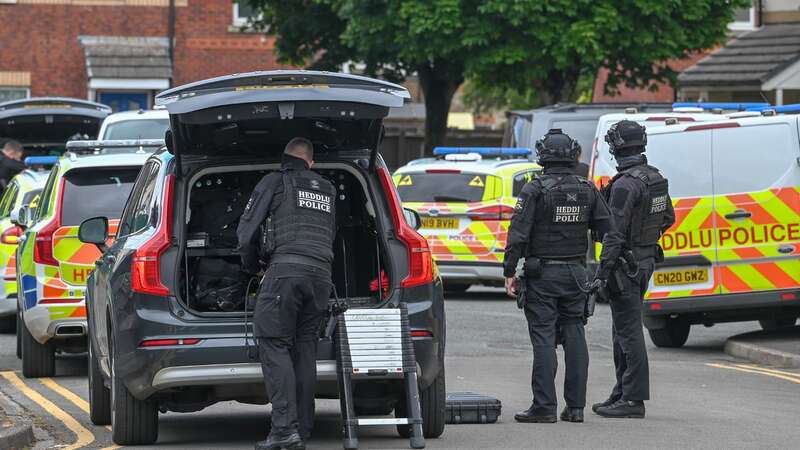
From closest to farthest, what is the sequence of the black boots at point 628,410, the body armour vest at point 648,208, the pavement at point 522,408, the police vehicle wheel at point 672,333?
the pavement at point 522,408 → the black boots at point 628,410 → the body armour vest at point 648,208 → the police vehicle wheel at point 672,333

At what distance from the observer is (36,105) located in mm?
23969

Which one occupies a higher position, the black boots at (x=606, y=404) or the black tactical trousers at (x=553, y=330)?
the black tactical trousers at (x=553, y=330)

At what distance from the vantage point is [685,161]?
612 inches

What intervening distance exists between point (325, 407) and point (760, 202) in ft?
17.3

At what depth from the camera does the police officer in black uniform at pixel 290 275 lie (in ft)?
29.2

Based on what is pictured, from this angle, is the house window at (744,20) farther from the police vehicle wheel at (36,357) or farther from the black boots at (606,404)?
the black boots at (606,404)

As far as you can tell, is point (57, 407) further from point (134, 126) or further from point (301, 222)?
point (134, 126)

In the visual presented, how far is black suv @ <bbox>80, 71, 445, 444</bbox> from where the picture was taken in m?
9.06

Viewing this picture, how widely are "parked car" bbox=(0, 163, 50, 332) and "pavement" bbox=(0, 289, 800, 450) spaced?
456mm

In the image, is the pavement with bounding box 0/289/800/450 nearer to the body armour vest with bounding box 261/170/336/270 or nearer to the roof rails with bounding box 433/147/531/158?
the body armour vest with bounding box 261/170/336/270

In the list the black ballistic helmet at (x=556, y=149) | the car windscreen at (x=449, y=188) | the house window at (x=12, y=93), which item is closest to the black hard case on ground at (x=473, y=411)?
the black ballistic helmet at (x=556, y=149)

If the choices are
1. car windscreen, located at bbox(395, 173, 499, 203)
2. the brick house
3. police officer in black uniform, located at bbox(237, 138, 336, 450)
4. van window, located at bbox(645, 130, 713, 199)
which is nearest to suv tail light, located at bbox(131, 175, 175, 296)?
police officer in black uniform, located at bbox(237, 138, 336, 450)

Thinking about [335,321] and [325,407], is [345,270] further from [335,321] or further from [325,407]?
[325,407]

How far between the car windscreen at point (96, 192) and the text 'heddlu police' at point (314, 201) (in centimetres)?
475
